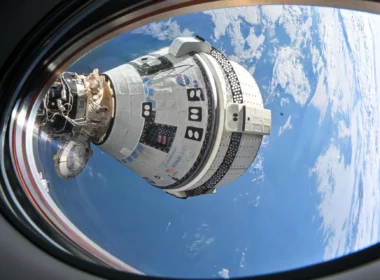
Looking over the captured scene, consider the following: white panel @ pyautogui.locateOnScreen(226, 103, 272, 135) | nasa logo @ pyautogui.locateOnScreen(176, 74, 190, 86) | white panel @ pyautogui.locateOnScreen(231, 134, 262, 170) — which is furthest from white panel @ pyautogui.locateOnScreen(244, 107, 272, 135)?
nasa logo @ pyautogui.locateOnScreen(176, 74, 190, 86)

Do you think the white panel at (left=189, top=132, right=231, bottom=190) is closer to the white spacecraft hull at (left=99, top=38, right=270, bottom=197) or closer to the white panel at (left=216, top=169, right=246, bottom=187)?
the white spacecraft hull at (left=99, top=38, right=270, bottom=197)

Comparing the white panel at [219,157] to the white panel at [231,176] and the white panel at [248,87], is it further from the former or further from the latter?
the white panel at [248,87]

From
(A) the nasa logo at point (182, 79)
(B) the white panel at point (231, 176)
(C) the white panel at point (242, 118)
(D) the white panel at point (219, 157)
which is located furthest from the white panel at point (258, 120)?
(A) the nasa logo at point (182, 79)

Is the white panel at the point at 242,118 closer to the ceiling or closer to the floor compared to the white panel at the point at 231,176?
closer to the ceiling

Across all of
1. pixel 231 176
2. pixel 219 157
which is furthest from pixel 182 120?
pixel 231 176

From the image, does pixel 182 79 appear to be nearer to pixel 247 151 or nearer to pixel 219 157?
pixel 219 157
